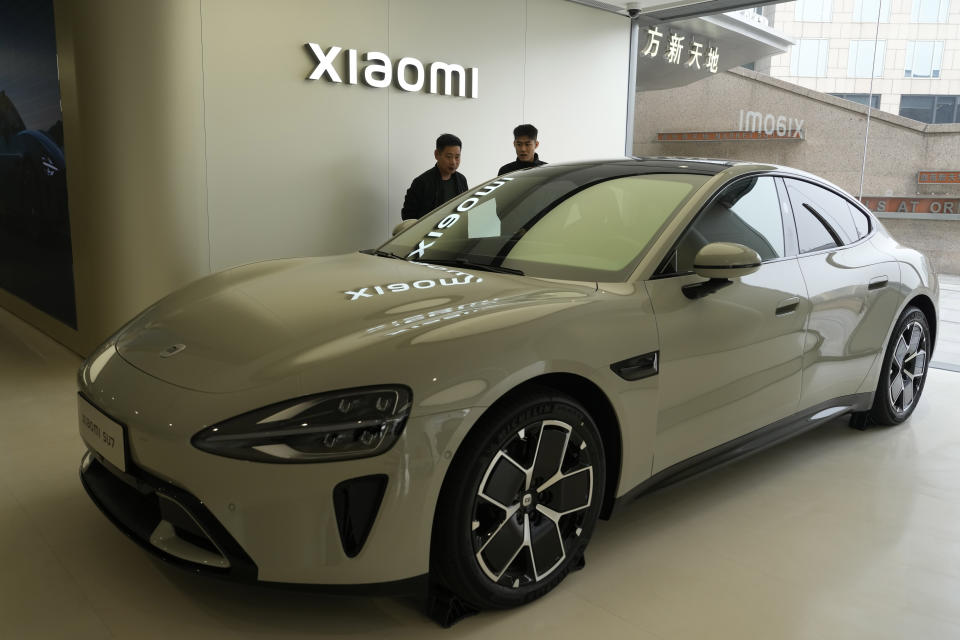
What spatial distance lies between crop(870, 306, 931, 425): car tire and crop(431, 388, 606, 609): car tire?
201cm

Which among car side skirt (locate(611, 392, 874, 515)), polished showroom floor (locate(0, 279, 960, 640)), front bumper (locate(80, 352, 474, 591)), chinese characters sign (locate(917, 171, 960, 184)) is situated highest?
chinese characters sign (locate(917, 171, 960, 184))

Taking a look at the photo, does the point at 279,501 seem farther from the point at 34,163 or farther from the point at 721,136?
the point at 721,136

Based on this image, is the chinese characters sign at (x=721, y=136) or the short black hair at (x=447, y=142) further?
the chinese characters sign at (x=721, y=136)

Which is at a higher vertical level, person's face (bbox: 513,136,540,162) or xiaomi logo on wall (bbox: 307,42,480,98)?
xiaomi logo on wall (bbox: 307,42,480,98)

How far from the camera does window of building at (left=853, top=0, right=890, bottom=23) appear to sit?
18.4ft

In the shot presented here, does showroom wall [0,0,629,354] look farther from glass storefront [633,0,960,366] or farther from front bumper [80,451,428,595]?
front bumper [80,451,428,595]

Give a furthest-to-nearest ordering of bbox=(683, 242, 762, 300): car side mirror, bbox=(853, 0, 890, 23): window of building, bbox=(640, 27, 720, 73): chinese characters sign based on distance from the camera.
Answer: bbox=(640, 27, 720, 73): chinese characters sign < bbox=(853, 0, 890, 23): window of building < bbox=(683, 242, 762, 300): car side mirror

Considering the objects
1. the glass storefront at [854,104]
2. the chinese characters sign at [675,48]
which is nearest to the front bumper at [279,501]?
the glass storefront at [854,104]

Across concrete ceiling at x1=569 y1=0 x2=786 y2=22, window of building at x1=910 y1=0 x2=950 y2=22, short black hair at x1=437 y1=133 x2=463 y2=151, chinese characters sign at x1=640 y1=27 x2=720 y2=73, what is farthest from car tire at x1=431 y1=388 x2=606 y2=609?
chinese characters sign at x1=640 y1=27 x2=720 y2=73

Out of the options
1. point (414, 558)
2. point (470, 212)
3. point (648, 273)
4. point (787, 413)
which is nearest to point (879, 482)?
point (787, 413)

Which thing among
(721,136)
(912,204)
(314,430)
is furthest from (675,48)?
(314,430)

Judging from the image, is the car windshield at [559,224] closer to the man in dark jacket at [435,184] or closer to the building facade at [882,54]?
the man in dark jacket at [435,184]

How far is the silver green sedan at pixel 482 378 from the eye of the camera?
1.69 metres

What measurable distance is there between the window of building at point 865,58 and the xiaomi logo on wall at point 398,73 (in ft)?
9.37
